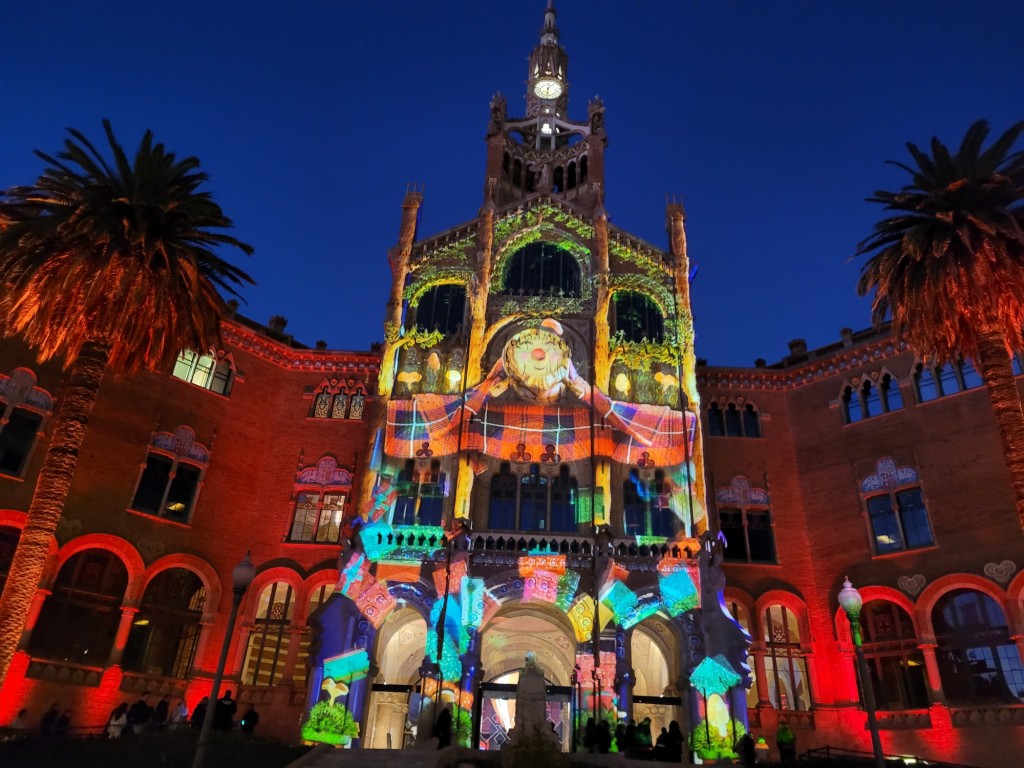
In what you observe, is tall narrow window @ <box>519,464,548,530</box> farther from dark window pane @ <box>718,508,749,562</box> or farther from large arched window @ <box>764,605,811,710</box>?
large arched window @ <box>764,605,811,710</box>

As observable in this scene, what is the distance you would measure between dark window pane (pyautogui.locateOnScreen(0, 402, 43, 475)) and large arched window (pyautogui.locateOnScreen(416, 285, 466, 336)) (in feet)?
47.4

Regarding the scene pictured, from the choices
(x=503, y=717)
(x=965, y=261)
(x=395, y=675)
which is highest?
(x=965, y=261)

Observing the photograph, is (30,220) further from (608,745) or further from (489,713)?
(489,713)

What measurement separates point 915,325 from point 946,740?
45.3ft

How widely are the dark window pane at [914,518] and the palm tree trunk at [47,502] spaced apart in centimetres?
2758

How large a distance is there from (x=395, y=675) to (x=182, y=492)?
1096 centimetres

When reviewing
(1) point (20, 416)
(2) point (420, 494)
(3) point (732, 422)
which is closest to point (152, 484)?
(1) point (20, 416)

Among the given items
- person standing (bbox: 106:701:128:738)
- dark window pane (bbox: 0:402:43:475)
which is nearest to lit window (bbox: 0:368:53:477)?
dark window pane (bbox: 0:402:43:475)

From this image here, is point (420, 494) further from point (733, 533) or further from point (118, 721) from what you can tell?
point (733, 533)

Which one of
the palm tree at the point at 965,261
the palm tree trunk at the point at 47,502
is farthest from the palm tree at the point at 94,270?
the palm tree at the point at 965,261

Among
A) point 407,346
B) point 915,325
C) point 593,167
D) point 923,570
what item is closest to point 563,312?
point 407,346

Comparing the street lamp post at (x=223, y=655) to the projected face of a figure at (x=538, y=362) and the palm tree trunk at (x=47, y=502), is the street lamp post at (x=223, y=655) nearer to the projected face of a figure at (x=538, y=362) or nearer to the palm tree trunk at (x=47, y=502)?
the palm tree trunk at (x=47, y=502)

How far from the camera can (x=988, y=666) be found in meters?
26.0

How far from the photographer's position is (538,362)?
3130cm
